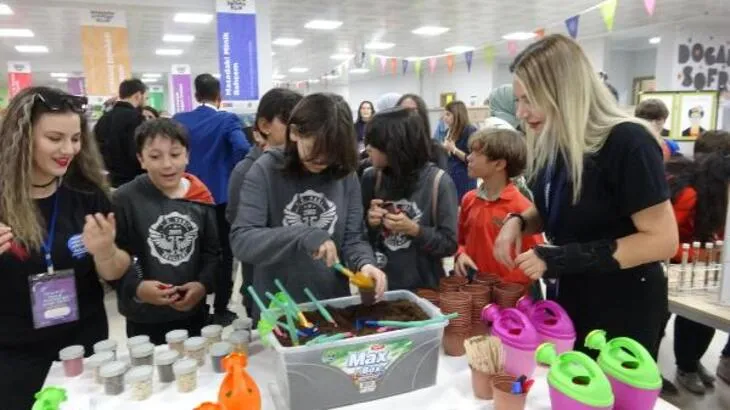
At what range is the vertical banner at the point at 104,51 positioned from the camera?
20.7 ft

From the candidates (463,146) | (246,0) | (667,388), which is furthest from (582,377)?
(246,0)

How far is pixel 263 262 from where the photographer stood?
1359 mm

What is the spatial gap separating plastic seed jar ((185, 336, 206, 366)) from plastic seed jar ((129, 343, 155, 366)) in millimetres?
82

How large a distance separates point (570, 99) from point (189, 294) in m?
1.32

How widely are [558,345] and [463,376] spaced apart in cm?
23

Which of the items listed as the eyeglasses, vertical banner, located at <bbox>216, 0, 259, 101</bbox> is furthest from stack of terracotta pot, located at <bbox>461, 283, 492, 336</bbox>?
vertical banner, located at <bbox>216, 0, 259, 101</bbox>

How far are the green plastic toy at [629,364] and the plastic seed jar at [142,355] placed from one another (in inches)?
39.5

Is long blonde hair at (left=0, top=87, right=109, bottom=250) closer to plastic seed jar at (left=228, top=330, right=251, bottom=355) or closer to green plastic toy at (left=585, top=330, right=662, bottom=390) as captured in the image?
plastic seed jar at (left=228, top=330, right=251, bottom=355)

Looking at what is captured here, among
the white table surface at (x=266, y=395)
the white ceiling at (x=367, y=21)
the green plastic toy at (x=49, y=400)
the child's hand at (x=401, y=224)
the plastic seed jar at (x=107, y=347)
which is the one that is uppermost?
the white ceiling at (x=367, y=21)

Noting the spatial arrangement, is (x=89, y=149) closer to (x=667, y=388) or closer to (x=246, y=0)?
(x=667, y=388)

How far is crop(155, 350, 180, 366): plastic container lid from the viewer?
1182 mm

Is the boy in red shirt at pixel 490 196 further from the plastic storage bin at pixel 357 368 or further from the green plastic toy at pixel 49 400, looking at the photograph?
the green plastic toy at pixel 49 400

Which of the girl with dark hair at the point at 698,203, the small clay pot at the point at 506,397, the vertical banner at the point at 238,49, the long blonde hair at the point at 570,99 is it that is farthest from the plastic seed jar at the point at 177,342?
the vertical banner at the point at 238,49

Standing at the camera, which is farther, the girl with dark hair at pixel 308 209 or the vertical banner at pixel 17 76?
the vertical banner at pixel 17 76
